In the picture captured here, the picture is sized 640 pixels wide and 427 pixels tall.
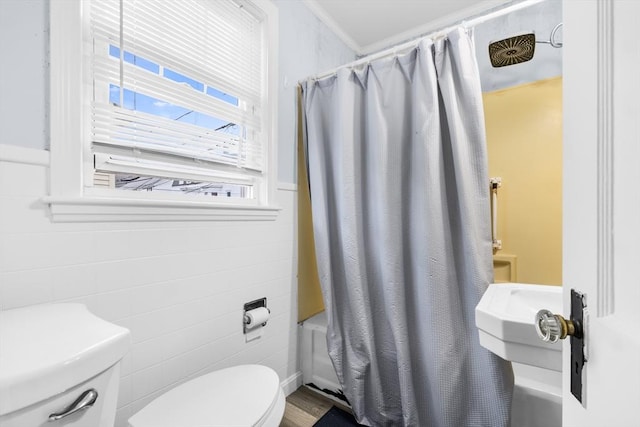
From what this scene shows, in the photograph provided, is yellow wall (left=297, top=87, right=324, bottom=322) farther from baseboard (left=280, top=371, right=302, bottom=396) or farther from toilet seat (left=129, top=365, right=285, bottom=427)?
toilet seat (left=129, top=365, right=285, bottom=427)

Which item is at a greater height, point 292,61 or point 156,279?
point 292,61

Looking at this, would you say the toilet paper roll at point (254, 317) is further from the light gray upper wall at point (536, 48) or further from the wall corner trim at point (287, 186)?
the light gray upper wall at point (536, 48)

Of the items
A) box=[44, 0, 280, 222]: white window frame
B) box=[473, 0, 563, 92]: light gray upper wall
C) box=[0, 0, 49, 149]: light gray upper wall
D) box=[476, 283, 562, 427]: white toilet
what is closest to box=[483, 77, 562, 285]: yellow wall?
box=[473, 0, 563, 92]: light gray upper wall

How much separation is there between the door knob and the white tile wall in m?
1.21

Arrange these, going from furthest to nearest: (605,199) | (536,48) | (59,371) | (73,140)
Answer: (536,48) < (73,140) < (59,371) < (605,199)

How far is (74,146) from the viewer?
942mm

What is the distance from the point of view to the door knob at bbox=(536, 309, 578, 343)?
1.37 ft

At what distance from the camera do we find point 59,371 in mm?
495

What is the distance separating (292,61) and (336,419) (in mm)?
2088

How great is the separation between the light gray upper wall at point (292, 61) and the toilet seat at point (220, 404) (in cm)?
106

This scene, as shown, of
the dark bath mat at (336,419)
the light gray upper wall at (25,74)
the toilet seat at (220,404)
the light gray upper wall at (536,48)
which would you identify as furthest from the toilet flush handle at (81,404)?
the light gray upper wall at (536,48)

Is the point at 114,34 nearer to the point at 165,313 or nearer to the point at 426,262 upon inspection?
the point at 165,313

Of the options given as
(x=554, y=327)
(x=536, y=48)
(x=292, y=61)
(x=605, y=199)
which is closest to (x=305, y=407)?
(x=554, y=327)

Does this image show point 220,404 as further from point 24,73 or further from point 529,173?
point 529,173
